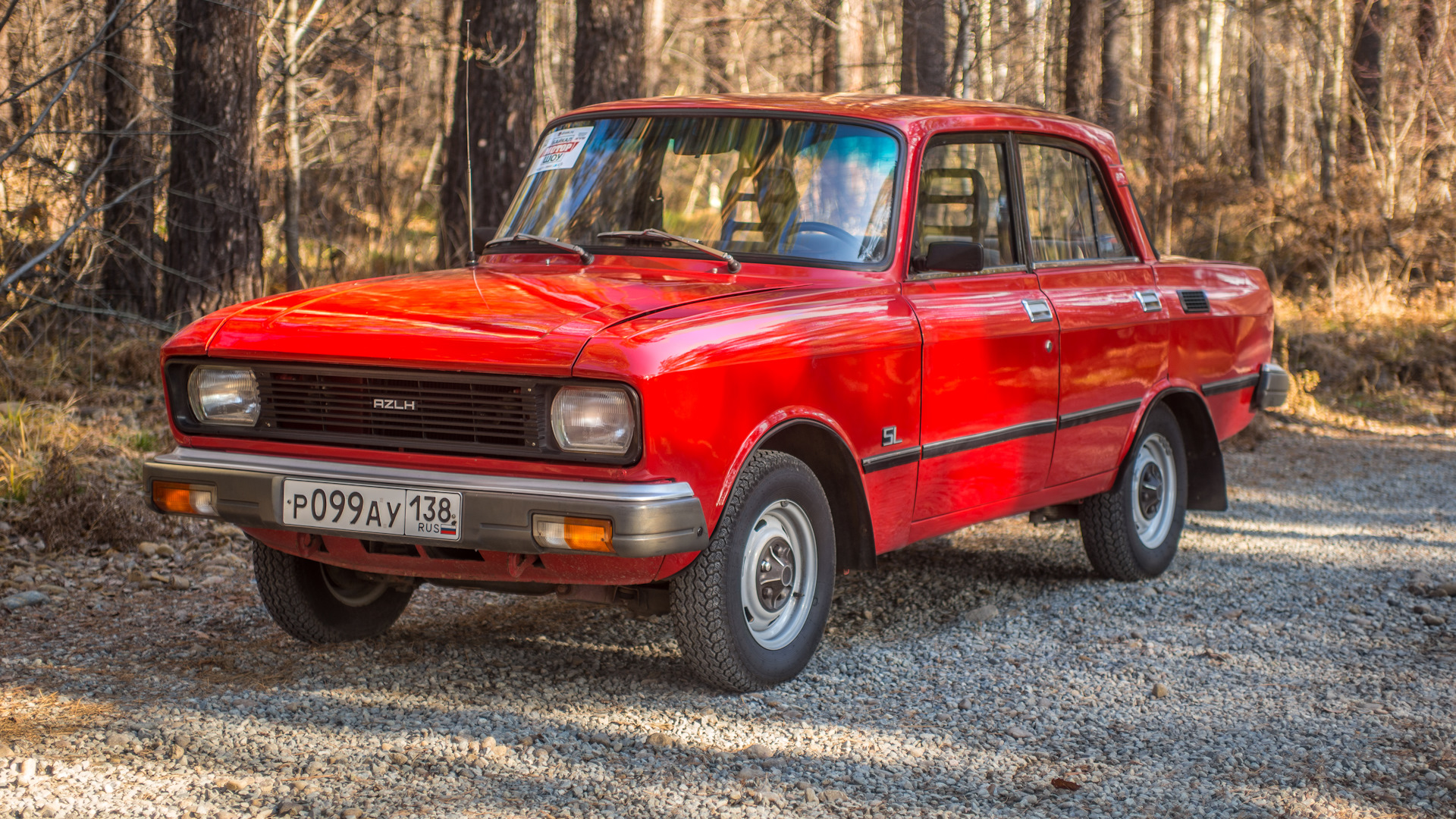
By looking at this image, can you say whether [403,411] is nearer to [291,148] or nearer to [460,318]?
[460,318]

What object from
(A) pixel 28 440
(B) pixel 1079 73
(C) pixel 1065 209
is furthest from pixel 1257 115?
(A) pixel 28 440

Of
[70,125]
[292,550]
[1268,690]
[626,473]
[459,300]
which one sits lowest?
[1268,690]

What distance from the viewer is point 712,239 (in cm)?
454

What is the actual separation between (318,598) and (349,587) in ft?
0.46

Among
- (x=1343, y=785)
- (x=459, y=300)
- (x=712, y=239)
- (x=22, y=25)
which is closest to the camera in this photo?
(x=1343, y=785)

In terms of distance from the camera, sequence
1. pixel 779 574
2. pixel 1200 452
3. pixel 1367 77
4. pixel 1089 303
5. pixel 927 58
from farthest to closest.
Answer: pixel 1367 77
pixel 927 58
pixel 1200 452
pixel 1089 303
pixel 779 574

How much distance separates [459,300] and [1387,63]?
561 inches

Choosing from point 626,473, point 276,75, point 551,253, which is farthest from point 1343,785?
point 276,75

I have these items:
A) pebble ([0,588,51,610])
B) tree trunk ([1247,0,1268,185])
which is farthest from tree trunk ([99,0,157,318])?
tree trunk ([1247,0,1268,185])

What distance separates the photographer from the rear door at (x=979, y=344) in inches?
178

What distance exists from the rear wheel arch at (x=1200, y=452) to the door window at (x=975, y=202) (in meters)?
1.42

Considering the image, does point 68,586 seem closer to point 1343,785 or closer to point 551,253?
point 551,253

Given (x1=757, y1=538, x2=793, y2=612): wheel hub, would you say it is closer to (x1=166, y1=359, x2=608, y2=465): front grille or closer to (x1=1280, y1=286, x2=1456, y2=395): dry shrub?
(x1=166, y1=359, x2=608, y2=465): front grille

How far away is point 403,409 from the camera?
3.63 metres
